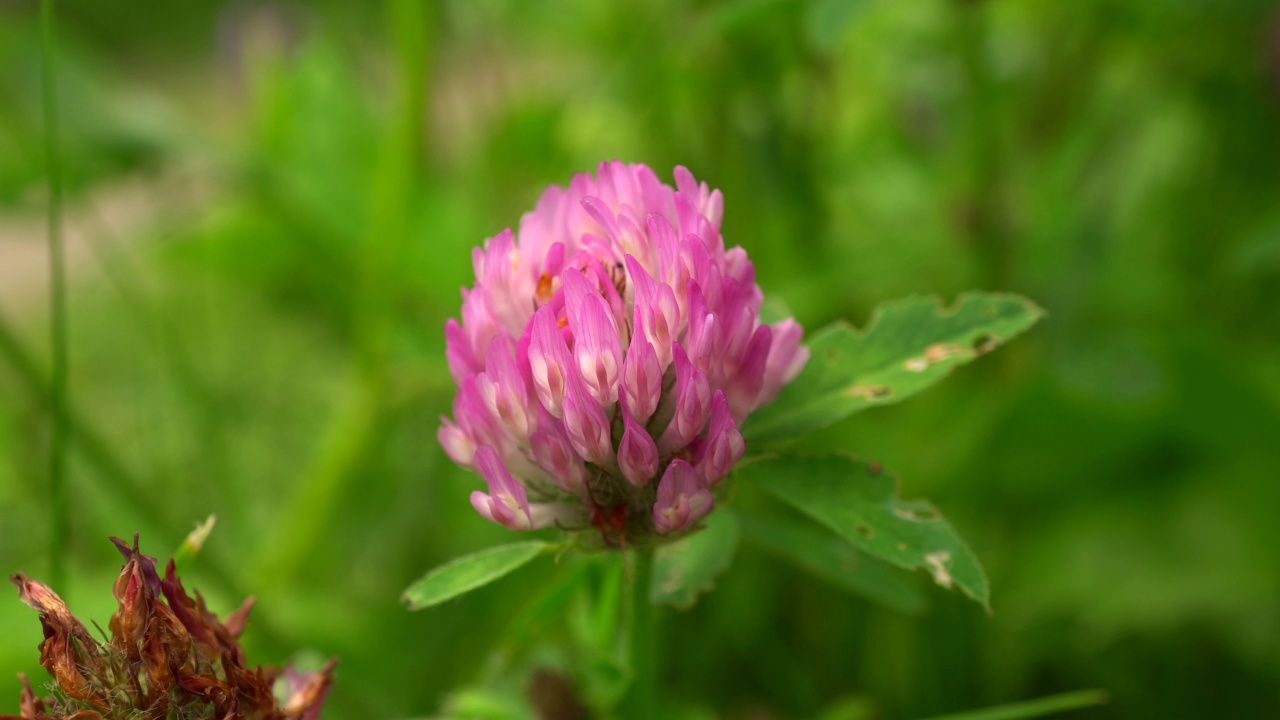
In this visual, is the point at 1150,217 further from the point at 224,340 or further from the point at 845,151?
the point at 224,340

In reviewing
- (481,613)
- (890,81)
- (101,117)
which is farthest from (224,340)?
(890,81)

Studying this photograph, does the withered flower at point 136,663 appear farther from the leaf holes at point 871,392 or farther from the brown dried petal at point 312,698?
the leaf holes at point 871,392

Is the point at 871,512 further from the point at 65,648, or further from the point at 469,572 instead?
the point at 65,648

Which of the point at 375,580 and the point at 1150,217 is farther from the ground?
the point at 1150,217

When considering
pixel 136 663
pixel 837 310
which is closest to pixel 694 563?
pixel 136 663

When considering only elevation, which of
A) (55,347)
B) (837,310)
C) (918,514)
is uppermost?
(55,347)

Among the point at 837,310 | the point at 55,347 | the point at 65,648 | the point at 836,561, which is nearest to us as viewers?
the point at 65,648
